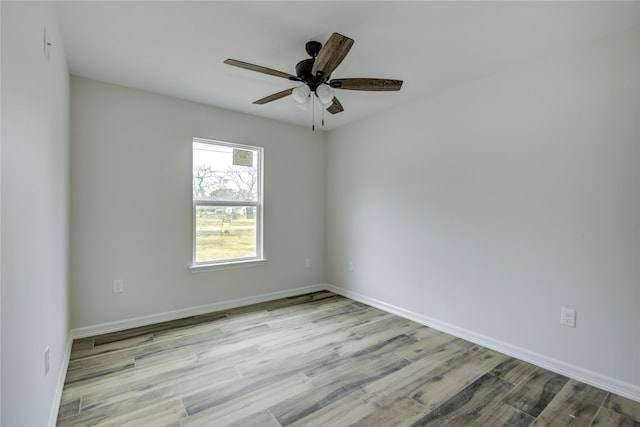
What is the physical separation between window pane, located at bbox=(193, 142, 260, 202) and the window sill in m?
0.79

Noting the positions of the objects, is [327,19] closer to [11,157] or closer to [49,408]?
[11,157]

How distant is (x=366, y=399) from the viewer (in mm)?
1978

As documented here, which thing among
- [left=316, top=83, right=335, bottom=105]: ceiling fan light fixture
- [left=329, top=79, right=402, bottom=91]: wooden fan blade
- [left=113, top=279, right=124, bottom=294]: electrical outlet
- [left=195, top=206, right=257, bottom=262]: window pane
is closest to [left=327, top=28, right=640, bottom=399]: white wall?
[left=329, top=79, right=402, bottom=91]: wooden fan blade

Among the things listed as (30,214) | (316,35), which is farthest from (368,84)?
(30,214)

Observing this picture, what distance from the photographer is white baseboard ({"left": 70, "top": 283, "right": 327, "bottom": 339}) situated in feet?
9.44

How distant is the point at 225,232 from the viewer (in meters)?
3.74

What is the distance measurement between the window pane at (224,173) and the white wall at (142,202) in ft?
0.45

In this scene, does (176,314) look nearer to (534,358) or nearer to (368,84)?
(368,84)

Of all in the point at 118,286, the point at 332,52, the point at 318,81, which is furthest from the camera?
the point at 118,286

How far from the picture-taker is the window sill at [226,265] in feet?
11.3

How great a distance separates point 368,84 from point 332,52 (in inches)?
22.8

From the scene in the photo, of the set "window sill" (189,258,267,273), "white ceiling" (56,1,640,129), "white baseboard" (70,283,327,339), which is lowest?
"white baseboard" (70,283,327,339)

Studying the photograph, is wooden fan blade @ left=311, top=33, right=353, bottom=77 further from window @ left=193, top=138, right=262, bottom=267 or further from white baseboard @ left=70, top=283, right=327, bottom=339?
white baseboard @ left=70, top=283, right=327, bottom=339

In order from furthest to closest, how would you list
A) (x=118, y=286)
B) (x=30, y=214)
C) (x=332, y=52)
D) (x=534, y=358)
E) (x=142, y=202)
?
(x=142, y=202) < (x=118, y=286) < (x=534, y=358) < (x=332, y=52) < (x=30, y=214)
